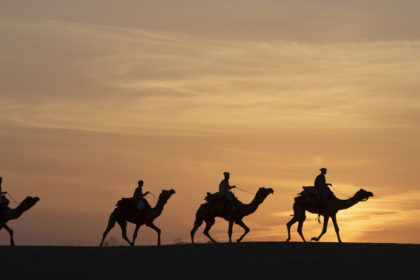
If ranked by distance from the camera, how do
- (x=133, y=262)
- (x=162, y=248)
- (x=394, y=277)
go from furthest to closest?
(x=162, y=248)
(x=133, y=262)
(x=394, y=277)

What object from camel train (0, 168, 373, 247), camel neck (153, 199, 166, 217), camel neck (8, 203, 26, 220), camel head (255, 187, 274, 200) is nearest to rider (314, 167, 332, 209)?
camel train (0, 168, 373, 247)

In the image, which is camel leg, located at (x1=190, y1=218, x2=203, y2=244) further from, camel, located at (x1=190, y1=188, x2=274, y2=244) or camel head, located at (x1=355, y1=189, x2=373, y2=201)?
camel head, located at (x1=355, y1=189, x2=373, y2=201)

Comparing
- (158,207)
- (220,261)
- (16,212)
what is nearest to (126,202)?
(158,207)

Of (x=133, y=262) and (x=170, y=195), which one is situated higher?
(x=170, y=195)

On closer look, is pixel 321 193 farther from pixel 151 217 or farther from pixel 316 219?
pixel 151 217

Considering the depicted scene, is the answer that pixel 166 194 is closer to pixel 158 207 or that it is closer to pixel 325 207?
pixel 158 207

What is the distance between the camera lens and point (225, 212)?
39188mm

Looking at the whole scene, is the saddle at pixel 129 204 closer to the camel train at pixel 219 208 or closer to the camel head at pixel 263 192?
the camel train at pixel 219 208

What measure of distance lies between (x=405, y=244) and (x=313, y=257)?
5.90 metres

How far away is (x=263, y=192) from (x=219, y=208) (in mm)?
2390

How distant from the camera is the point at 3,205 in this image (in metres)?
37.9

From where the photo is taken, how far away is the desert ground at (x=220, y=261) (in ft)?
94.6

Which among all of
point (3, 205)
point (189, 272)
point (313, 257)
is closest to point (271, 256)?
point (313, 257)

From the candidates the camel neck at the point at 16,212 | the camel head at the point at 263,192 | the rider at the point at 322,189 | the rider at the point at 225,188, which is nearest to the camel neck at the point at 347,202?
the rider at the point at 322,189
